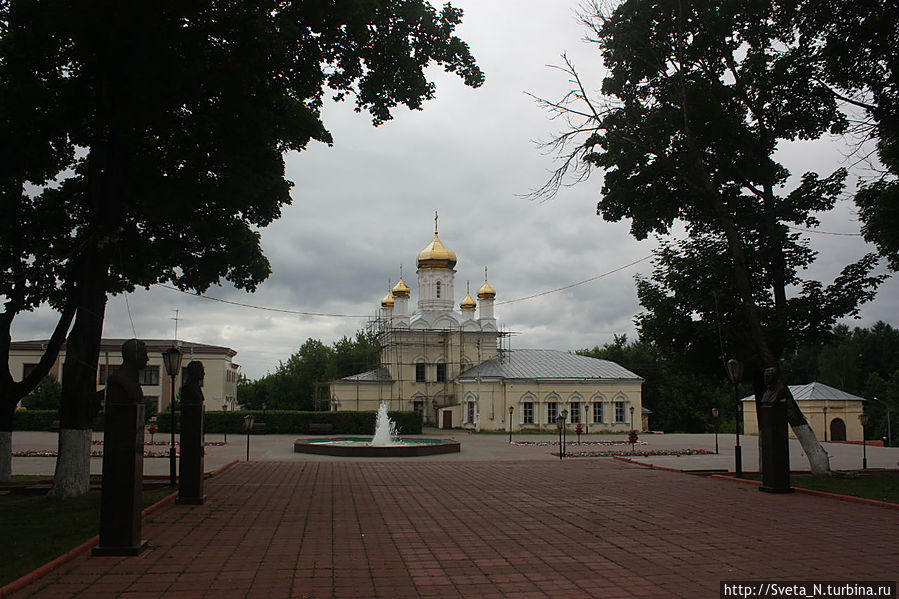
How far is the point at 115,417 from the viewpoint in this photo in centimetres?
822

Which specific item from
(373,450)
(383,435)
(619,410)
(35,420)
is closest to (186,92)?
(373,450)

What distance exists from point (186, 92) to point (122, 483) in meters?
7.24

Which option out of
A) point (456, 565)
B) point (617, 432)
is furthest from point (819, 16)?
point (617, 432)

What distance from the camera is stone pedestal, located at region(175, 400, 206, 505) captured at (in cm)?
1170

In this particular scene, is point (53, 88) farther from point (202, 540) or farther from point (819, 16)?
point (819, 16)

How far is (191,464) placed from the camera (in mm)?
11789

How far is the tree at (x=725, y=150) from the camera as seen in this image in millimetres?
17344

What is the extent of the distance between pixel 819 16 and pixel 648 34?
13.5ft

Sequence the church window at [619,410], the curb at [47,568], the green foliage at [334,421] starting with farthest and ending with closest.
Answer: the church window at [619,410] < the green foliage at [334,421] < the curb at [47,568]

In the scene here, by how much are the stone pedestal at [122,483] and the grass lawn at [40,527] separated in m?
0.58

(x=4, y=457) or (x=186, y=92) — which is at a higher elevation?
(x=186, y=92)

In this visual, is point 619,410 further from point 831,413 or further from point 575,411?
point 831,413

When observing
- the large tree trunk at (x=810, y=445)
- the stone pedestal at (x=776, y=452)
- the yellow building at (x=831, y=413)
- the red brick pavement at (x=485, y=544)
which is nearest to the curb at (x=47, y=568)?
the red brick pavement at (x=485, y=544)

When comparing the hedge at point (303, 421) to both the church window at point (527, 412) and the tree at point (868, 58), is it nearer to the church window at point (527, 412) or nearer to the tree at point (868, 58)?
the church window at point (527, 412)
